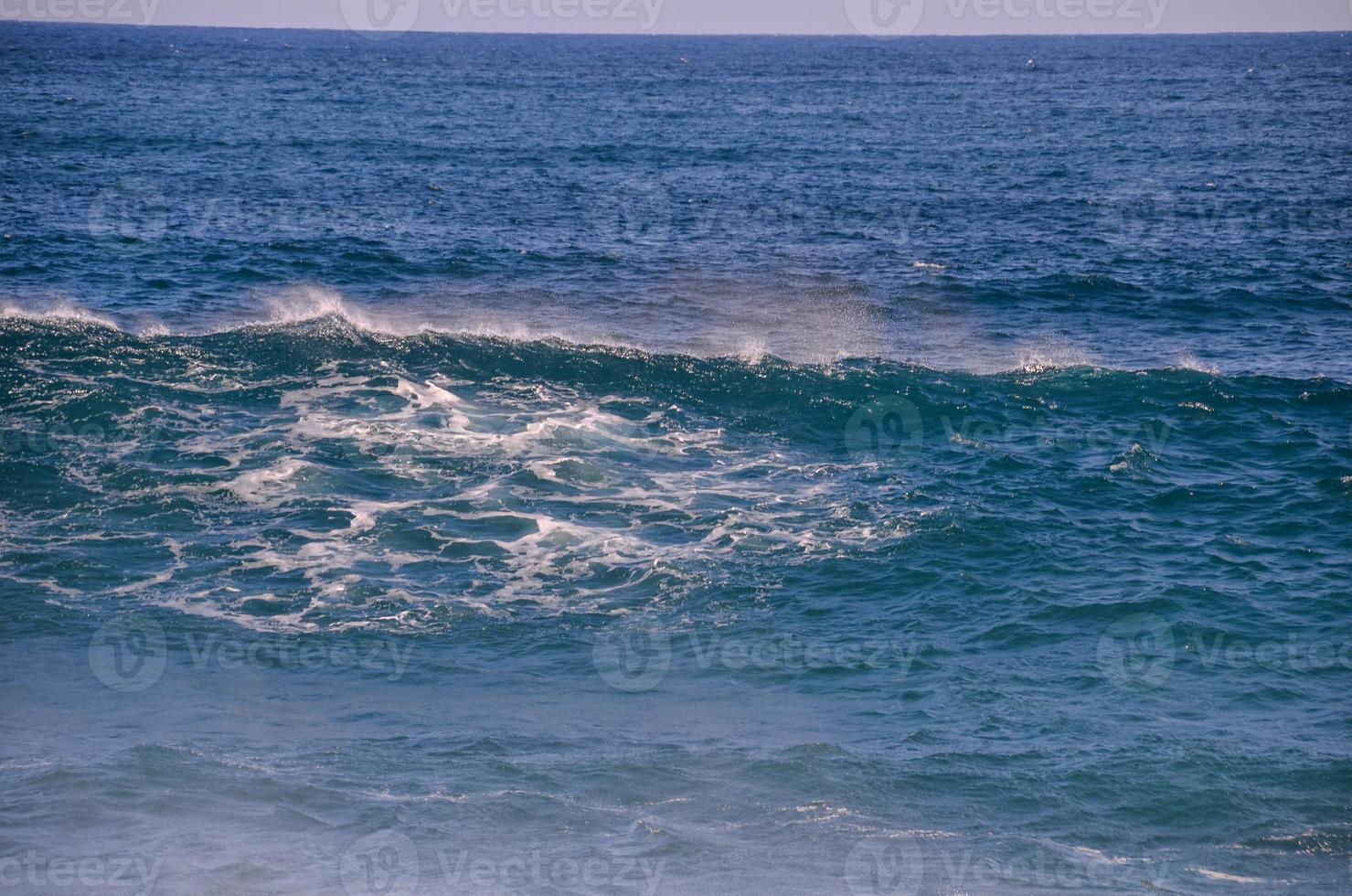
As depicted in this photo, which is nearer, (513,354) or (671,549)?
(671,549)

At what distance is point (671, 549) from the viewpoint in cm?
2023

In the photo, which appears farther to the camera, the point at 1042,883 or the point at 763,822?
the point at 763,822

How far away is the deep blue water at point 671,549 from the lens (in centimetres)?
1298

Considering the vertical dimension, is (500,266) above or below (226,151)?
below

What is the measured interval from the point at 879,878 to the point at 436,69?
142193mm

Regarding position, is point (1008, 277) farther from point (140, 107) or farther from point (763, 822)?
point (140, 107)

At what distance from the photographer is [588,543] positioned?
20484 mm

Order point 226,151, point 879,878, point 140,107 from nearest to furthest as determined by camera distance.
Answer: point 879,878 → point 226,151 → point 140,107

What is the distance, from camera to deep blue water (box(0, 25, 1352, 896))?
13.0 m

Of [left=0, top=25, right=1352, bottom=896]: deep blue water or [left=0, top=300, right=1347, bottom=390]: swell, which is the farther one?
[left=0, top=300, right=1347, bottom=390]: swell

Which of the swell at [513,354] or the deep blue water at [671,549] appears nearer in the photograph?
the deep blue water at [671,549]

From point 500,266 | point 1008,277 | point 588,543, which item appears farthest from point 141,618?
point 1008,277

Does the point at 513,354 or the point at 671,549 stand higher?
the point at 513,354

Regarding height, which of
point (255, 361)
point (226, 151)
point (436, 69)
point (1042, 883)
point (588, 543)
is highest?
point (436, 69)
